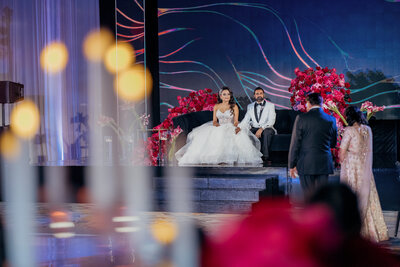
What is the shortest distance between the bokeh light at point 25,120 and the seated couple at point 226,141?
3993 millimetres

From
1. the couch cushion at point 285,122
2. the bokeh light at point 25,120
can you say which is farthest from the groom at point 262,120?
the bokeh light at point 25,120

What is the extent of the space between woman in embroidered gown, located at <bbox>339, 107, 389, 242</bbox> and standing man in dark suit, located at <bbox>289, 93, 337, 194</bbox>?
167mm

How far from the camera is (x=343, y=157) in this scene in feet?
12.0

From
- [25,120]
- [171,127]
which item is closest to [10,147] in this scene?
[25,120]

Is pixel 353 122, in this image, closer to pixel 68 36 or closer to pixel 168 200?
pixel 168 200

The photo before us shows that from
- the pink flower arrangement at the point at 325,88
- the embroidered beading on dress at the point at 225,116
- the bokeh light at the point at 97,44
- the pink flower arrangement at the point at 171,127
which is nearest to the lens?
the pink flower arrangement at the point at 325,88

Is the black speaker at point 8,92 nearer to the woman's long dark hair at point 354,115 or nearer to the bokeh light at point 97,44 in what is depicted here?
the bokeh light at point 97,44

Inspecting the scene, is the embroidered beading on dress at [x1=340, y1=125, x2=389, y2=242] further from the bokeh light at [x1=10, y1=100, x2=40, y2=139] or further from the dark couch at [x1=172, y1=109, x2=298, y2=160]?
the bokeh light at [x1=10, y1=100, x2=40, y2=139]

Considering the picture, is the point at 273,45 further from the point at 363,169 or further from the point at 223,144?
the point at 363,169

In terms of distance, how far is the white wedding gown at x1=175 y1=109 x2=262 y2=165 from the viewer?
677cm

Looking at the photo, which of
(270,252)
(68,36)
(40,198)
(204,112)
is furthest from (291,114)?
(270,252)

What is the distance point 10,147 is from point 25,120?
0.61 meters

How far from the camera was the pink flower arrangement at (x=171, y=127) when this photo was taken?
25.4 feet

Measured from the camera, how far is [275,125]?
8117 mm
